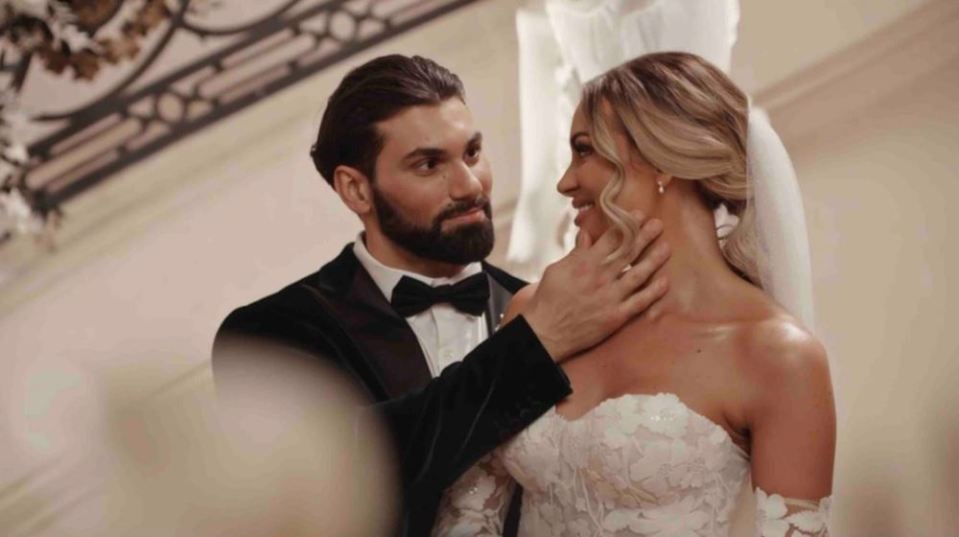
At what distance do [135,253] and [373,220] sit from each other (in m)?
1.72

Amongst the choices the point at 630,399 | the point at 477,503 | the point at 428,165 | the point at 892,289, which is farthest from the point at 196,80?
the point at 630,399

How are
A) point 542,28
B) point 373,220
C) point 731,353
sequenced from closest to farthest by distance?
point 731,353, point 373,220, point 542,28

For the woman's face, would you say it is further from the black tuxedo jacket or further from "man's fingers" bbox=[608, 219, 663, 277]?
the black tuxedo jacket

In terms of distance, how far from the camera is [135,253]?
3.82m

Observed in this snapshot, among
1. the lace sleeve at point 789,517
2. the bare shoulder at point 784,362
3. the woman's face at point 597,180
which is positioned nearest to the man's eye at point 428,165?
the woman's face at point 597,180

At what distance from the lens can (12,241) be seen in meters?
3.84

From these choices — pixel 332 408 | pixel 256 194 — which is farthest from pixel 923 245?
pixel 332 408

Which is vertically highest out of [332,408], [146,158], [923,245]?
[332,408]

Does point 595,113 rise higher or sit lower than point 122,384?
lower

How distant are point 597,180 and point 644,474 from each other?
→ 0.41 meters

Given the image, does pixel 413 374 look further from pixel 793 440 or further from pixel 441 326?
pixel 793 440

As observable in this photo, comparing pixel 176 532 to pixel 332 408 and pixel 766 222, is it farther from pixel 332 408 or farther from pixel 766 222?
pixel 766 222

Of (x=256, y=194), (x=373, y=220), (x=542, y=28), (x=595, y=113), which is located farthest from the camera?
(x=256, y=194)

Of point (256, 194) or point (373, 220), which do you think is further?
point (256, 194)
